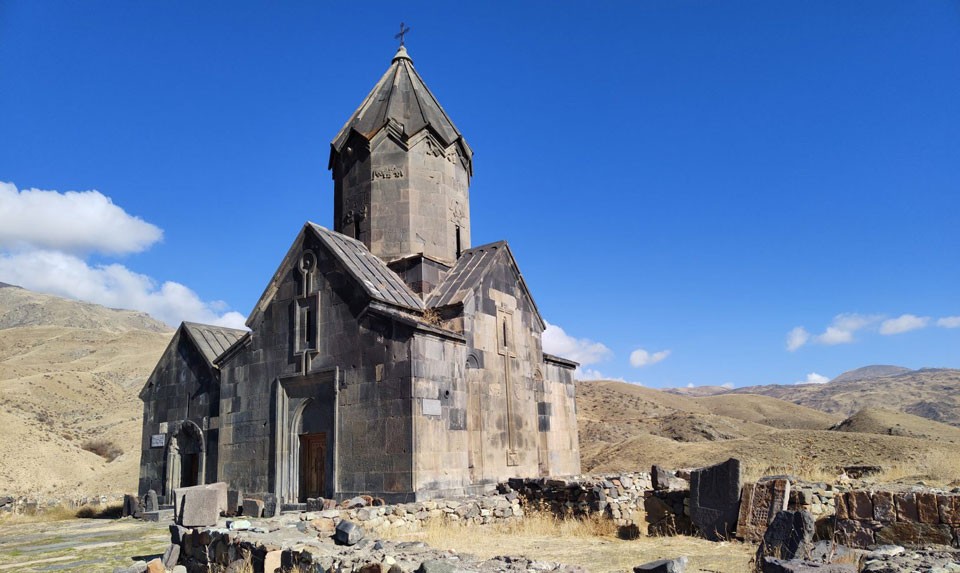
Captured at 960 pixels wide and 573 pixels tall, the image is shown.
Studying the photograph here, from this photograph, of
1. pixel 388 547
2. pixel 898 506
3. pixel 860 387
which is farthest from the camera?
pixel 860 387

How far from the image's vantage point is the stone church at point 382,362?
36.7 feet

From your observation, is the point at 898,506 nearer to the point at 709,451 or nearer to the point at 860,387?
the point at 709,451

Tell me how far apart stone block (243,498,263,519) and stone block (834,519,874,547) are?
8537mm

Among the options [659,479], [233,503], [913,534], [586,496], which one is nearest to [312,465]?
[233,503]

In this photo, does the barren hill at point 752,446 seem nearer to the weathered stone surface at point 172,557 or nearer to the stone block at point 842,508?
the stone block at point 842,508

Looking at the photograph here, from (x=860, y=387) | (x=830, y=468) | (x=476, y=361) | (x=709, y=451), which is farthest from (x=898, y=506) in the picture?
(x=860, y=387)

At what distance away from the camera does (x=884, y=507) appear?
6.88 m

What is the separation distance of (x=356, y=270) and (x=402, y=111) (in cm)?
484

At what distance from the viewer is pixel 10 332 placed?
65.1 m

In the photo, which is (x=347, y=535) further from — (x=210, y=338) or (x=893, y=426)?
(x=893, y=426)

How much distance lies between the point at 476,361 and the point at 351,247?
135 inches

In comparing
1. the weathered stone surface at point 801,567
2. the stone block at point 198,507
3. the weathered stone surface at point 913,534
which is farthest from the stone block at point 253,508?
the weathered stone surface at point 913,534

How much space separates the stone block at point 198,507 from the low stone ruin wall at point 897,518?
703 cm

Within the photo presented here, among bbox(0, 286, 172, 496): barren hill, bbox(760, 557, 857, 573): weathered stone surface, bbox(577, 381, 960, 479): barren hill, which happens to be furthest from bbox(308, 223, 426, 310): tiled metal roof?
bbox(0, 286, 172, 496): barren hill
